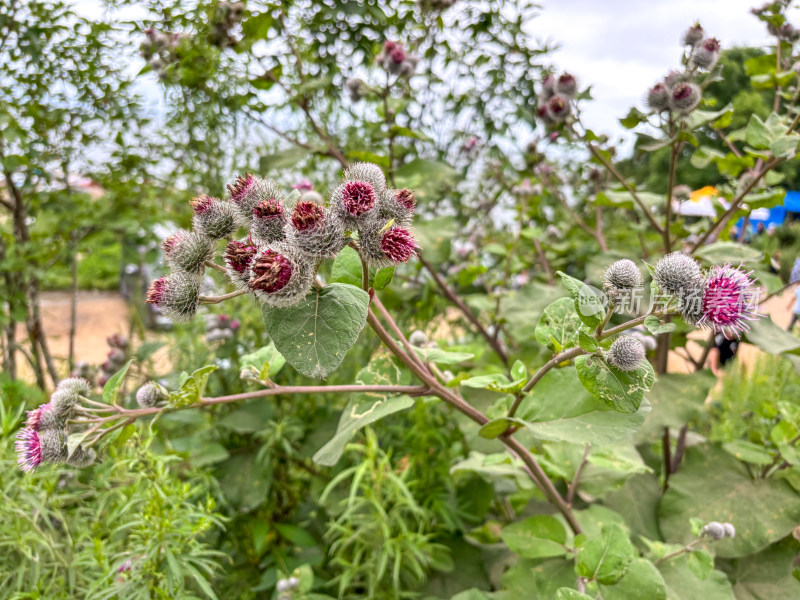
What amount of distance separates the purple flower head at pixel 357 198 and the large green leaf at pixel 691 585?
1.17m

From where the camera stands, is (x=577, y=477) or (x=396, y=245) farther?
(x=577, y=477)

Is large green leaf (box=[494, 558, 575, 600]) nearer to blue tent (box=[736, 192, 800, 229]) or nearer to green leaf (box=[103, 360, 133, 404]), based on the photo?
green leaf (box=[103, 360, 133, 404])

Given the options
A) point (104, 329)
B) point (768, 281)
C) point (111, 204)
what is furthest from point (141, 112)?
point (104, 329)

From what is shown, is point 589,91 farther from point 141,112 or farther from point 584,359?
point 141,112

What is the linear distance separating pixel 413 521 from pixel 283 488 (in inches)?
20.6

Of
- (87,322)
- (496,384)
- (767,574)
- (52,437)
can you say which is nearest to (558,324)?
(496,384)

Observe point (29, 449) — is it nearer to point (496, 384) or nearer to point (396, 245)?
point (396, 245)

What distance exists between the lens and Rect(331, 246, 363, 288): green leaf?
Result: 0.98m

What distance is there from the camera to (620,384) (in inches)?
30.7

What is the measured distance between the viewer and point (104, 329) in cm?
607

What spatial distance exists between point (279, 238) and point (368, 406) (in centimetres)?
48

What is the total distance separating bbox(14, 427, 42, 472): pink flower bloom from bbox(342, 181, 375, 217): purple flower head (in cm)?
71

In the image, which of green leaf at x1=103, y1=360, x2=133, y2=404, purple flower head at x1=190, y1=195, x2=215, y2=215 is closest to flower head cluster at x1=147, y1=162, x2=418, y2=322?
purple flower head at x1=190, y1=195, x2=215, y2=215

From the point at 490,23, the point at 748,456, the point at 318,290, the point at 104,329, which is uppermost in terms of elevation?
the point at 490,23
